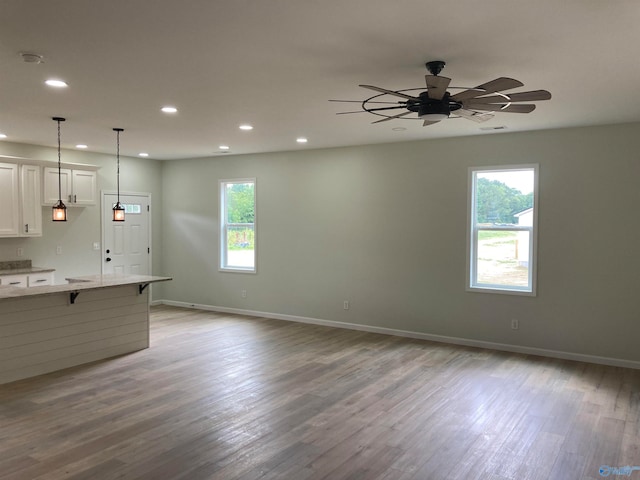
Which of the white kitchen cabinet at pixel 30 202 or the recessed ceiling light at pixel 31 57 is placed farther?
the white kitchen cabinet at pixel 30 202

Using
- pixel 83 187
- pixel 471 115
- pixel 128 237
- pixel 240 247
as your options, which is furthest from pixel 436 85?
pixel 128 237

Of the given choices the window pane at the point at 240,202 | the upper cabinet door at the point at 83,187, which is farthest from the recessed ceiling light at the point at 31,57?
the window pane at the point at 240,202

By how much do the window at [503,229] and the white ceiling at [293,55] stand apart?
896 mm

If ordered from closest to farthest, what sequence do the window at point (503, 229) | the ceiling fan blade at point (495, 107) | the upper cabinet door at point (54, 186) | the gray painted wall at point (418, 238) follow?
the ceiling fan blade at point (495, 107), the gray painted wall at point (418, 238), the window at point (503, 229), the upper cabinet door at point (54, 186)

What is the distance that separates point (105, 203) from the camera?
8.01 metres

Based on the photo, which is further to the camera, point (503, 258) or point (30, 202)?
point (30, 202)

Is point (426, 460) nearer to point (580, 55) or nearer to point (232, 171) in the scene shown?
point (580, 55)

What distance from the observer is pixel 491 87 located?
9.48ft

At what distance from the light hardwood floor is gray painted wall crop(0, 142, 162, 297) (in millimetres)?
2602

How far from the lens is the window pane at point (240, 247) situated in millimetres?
8195

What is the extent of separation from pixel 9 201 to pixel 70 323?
226cm

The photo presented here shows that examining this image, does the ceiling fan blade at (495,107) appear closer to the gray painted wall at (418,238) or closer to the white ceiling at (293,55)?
the white ceiling at (293,55)

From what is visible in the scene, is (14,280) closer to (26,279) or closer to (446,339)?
(26,279)

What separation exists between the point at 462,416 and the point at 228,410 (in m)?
1.89
